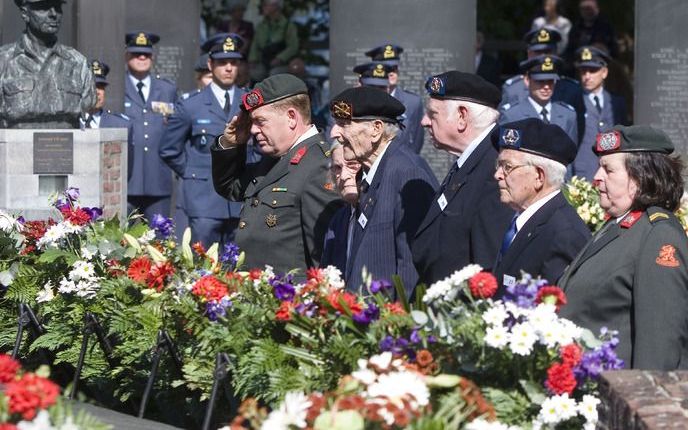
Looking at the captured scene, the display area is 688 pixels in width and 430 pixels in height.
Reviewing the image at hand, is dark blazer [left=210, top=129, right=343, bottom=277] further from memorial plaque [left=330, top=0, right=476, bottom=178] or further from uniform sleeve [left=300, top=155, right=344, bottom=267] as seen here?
memorial plaque [left=330, top=0, right=476, bottom=178]

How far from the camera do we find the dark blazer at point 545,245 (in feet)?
21.4

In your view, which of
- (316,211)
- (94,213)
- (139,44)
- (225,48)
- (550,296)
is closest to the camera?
(550,296)

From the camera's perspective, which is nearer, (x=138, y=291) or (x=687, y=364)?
(x=687, y=364)

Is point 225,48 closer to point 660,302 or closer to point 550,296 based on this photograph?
point 660,302

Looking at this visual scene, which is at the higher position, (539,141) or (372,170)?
(539,141)

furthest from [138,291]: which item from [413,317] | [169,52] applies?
[169,52]

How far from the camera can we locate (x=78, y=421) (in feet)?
14.9

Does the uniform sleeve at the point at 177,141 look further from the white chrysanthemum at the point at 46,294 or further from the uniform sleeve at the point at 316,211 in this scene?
the uniform sleeve at the point at 316,211

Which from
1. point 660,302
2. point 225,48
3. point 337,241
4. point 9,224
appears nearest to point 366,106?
point 337,241

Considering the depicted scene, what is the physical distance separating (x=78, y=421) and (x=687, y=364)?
8.57 feet

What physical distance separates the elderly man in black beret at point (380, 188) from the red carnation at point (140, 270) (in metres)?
0.97

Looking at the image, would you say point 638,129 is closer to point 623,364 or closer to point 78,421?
point 623,364

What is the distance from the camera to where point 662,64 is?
16.2m

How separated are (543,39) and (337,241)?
897 centimetres
